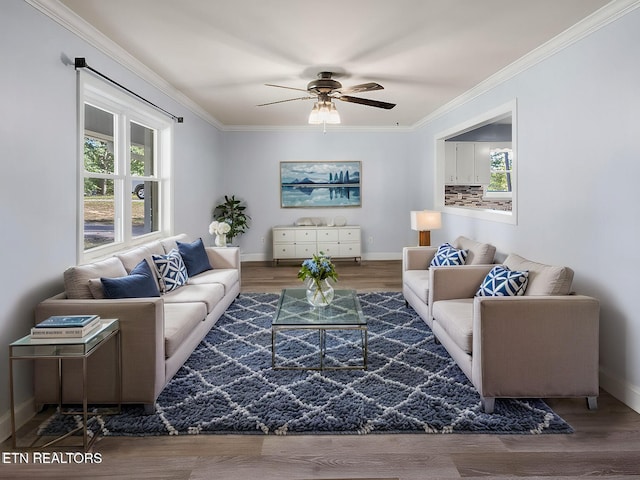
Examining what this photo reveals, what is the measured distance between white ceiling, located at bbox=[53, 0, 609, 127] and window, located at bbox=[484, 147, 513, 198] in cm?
330

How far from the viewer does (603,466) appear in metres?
2.08

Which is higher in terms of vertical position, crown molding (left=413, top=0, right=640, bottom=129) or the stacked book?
crown molding (left=413, top=0, right=640, bottom=129)

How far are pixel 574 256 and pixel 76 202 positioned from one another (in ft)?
11.9

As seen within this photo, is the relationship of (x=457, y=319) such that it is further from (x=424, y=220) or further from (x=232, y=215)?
(x=232, y=215)

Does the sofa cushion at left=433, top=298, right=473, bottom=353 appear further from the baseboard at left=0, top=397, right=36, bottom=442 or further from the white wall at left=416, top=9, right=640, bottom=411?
the baseboard at left=0, top=397, right=36, bottom=442

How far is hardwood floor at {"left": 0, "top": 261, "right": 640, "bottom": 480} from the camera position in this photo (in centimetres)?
205

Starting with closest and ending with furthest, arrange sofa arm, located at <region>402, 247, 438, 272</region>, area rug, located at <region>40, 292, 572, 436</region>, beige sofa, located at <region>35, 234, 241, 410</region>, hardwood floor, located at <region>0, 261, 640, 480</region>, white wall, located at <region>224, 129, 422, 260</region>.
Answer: hardwood floor, located at <region>0, 261, 640, 480</region>, area rug, located at <region>40, 292, 572, 436</region>, beige sofa, located at <region>35, 234, 241, 410</region>, sofa arm, located at <region>402, 247, 438, 272</region>, white wall, located at <region>224, 129, 422, 260</region>

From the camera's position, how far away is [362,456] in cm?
219

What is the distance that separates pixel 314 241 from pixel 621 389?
5463 mm

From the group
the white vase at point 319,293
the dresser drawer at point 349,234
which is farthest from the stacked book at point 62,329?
the dresser drawer at point 349,234

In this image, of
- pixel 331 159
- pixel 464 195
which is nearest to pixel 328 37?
pixel 331 159

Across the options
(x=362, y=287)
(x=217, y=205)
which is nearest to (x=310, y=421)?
(x=362, y=287)

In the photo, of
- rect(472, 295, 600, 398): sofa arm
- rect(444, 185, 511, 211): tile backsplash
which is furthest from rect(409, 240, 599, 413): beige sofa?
rect(444, 185, 511, 211): tile backsplash

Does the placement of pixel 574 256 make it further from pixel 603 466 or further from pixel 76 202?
pixel 76 202
